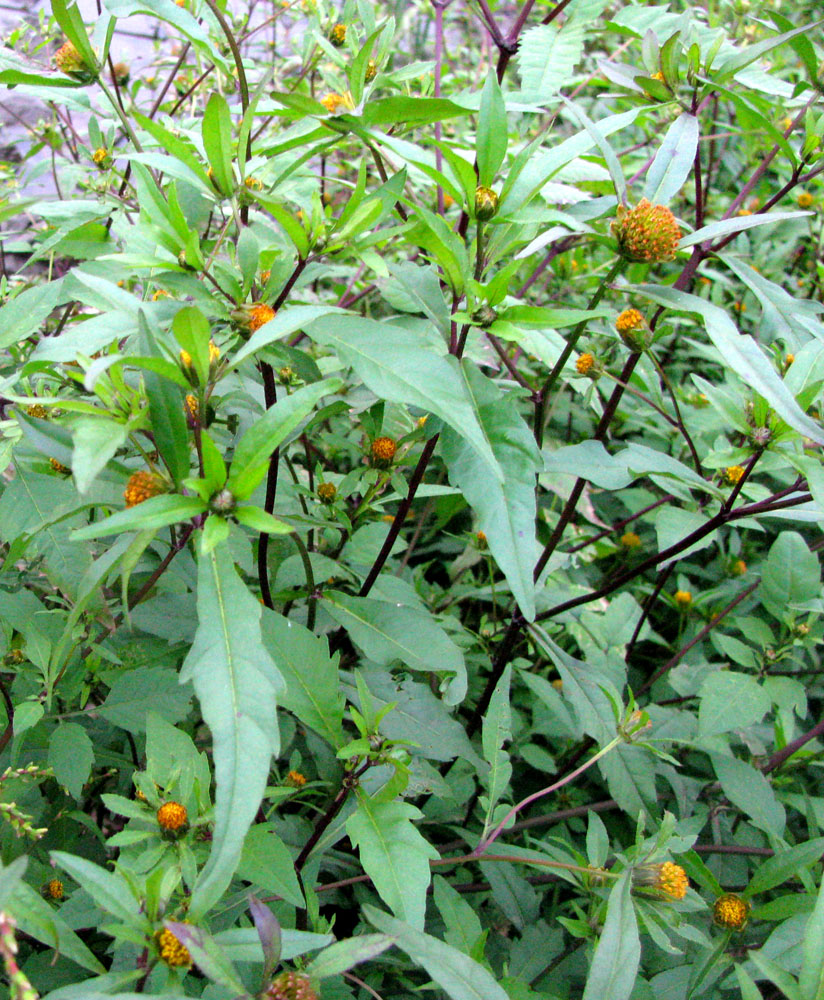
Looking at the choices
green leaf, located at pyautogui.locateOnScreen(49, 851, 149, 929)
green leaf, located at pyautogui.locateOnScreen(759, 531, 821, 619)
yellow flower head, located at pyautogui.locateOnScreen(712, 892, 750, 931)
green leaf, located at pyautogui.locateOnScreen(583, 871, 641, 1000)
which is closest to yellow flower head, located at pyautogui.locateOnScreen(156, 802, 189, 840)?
green leaf, located at pyautogui.locateOnScreen(49, 851, 149, 929)

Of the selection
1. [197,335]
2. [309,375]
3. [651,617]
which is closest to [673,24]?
[309,375]

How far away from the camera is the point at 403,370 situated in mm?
740

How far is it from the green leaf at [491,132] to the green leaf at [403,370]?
213mm

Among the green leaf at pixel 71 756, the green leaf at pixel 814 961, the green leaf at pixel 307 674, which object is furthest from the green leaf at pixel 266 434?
the green leaf at pixel 814 961

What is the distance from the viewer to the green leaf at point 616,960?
0.75 metres

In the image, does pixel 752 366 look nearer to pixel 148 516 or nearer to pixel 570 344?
pixel 570 344

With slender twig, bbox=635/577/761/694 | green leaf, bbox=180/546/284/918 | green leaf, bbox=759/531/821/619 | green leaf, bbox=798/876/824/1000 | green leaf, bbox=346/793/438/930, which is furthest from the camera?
slender twig, bbox=635/577/761/694

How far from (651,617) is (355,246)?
4.34 feet

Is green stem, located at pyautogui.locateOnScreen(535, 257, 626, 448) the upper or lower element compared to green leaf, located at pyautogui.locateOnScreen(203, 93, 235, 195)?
lower

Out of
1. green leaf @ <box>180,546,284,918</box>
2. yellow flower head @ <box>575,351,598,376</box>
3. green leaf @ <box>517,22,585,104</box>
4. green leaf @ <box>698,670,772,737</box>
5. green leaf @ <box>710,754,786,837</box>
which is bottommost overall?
green leaf @ <box>710,754,786,837</box>

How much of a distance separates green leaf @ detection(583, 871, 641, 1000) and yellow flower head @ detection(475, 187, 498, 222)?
2.47 feet

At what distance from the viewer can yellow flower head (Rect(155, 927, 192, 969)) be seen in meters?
0.69

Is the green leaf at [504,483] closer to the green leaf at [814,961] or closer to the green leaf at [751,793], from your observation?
the green leaf at [814,961]

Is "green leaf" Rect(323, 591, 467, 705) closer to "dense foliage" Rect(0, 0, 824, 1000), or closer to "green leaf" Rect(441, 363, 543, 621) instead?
"dense foliage" Rect(0, 0, 824, 1000)
